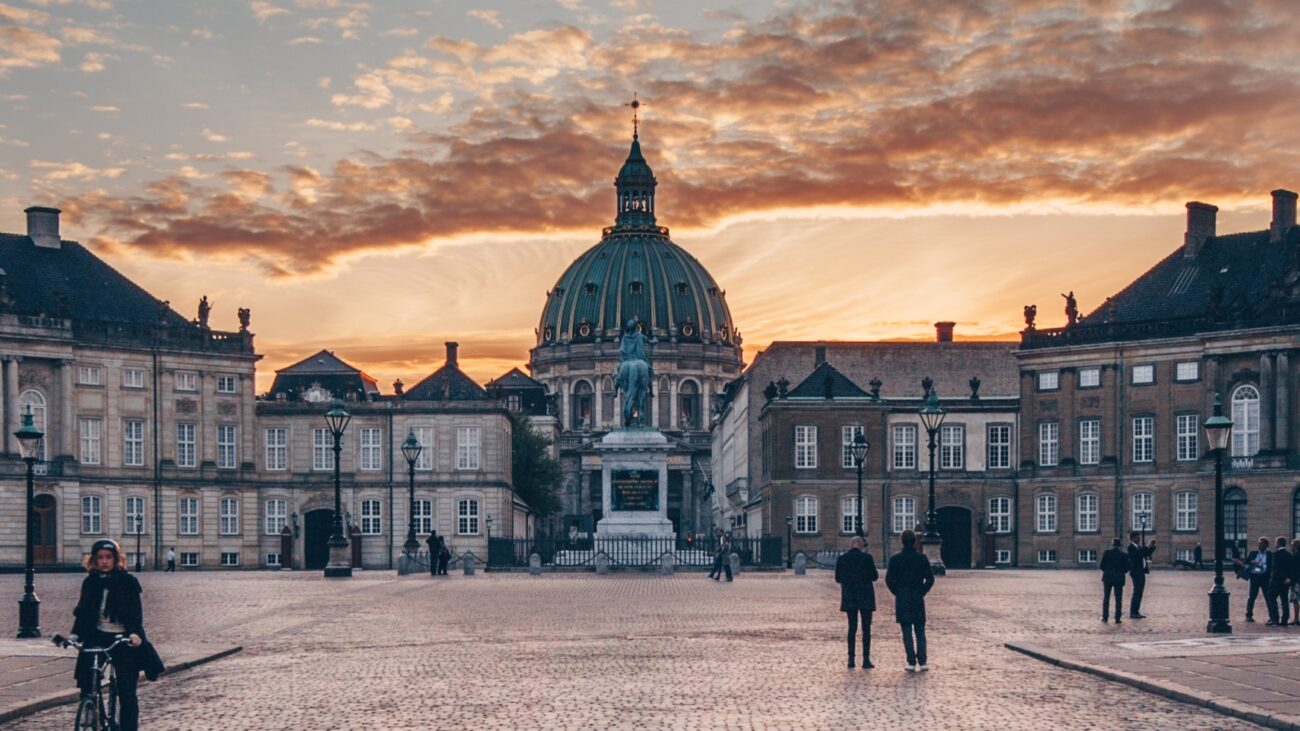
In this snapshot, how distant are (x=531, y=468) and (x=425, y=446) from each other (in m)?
31.4

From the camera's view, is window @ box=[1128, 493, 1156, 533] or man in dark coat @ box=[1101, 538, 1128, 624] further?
window @ box=[1128, 493, 1156, 533]

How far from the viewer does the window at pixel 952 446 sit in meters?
93.9

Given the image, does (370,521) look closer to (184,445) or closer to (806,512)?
(184,445)

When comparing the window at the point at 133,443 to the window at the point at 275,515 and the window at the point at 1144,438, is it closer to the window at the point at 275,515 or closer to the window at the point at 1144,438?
the window at the point at 275,515

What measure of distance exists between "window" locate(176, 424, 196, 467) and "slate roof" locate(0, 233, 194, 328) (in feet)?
16.0

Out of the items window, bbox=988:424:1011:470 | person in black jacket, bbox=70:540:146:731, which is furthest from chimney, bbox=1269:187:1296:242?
person in black jacket, bbox=70:540:146:731

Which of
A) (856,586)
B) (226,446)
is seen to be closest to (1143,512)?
(226,446)

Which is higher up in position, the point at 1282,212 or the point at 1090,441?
the point at 1282,212

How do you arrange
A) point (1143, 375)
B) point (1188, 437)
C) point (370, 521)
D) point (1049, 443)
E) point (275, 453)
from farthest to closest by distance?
1. point (370, 521)
2. point (275, 453)
3. point (1049, 443)
4. point (1143, 375)
5. point (1188, 437)

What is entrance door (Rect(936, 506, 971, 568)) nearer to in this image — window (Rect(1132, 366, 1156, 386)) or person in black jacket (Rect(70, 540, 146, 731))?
window (Rect(1132, 366, 1156, 386))

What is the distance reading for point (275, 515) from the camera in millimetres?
95625

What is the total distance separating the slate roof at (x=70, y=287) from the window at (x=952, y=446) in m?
36.7

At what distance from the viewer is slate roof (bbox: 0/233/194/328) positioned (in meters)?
85.1

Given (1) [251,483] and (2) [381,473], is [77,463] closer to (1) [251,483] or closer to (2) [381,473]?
(1) [251,483]
